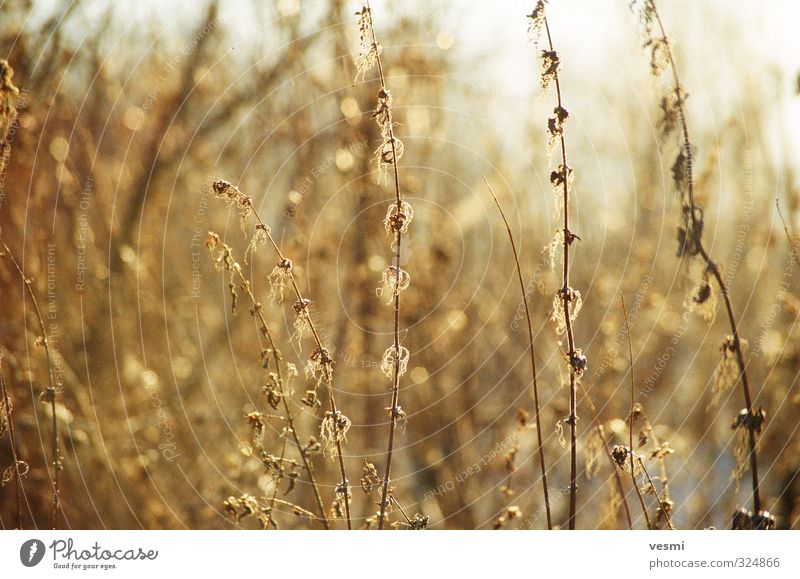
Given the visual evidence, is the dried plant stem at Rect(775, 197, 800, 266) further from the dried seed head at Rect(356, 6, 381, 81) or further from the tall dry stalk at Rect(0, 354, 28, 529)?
the tall dry stalk at Rect(0, 354, 28, 529)

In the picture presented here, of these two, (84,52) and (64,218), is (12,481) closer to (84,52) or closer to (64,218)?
(64,218)

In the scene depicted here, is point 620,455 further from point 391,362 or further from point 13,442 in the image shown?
point 13,442

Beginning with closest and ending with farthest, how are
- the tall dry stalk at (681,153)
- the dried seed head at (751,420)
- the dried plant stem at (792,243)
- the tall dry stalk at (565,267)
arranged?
the tall dry stalk at (565,267) < the dried seed head at (751,420) < the tall dry stalk at (681,153) < the dried plant stem at (792,243)

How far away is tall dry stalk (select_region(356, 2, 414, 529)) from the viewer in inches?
33.0

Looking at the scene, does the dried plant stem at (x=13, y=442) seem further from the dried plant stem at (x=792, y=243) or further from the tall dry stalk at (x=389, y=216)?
the dried plant stem at (x=792, y=243)

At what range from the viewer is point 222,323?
129cm

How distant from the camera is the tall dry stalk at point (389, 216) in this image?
0.84 metres

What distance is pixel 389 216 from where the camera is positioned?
91 centimetres

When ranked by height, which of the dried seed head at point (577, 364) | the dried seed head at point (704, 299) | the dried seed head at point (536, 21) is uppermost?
the dried seed head at point (536, 21)

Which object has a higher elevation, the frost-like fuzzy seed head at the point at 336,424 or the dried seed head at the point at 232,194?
the dried seed head at the point at 232,194

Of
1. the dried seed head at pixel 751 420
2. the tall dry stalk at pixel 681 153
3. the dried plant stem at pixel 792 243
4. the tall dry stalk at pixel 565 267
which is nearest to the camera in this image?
the tall dry stalk at pixel 565 267

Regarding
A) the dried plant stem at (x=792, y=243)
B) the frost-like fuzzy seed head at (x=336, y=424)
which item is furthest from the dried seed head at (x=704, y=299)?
the frost-like fuzzy seed head at (x=336, y=424)
